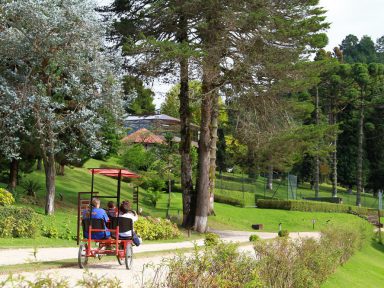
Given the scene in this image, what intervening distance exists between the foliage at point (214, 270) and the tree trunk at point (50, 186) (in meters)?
14.3

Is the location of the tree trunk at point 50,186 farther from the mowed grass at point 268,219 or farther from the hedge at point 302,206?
the hedge at point 302,206

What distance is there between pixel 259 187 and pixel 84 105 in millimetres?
38170

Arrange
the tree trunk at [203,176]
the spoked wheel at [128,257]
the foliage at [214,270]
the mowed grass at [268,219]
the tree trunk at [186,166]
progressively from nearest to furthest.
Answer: the foliage at [214,270] → the spoked wheel at [128,257] → the tree trunk at [203,176] → the tree trunk at [186,166] → the mowed grass at [268,219]

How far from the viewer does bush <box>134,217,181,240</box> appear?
65.7 ft

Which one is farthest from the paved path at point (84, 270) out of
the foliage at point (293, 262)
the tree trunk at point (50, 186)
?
the tree trunk at point (50, 186)

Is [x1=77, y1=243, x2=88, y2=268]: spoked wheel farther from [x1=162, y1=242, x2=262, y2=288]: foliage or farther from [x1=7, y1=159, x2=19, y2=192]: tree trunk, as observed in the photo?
[x1=7, y1=159, x2=19, y2=192]: tree trunk

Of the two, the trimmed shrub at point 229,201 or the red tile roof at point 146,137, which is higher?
the red tile roof at point 146,137

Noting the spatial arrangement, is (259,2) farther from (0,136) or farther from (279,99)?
(0,136)

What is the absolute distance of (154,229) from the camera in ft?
67.8

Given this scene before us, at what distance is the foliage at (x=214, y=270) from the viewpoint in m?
5.84

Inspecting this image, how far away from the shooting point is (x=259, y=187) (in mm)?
58094

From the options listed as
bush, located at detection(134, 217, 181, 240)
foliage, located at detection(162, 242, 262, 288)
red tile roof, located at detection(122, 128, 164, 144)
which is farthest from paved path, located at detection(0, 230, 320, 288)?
red tile roof, located at detection(122, 128, 164, 144)

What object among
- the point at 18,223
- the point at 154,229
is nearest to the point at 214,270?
the point at 18,223

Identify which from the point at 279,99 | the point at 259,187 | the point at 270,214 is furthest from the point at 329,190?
the point at 279,99
